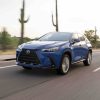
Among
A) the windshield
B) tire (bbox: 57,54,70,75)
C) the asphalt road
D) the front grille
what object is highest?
the windshield

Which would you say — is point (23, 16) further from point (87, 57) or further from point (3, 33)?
point (87, 57)

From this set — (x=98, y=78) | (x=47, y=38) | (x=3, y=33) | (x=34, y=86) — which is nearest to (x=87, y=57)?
(x=47, y=38)

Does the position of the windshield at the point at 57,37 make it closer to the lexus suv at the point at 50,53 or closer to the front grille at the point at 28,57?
the lexus suv at the point at 50,53

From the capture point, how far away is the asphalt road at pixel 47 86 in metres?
7.16

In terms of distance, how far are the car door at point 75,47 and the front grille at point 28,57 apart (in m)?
1.82

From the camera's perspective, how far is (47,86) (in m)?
8.55

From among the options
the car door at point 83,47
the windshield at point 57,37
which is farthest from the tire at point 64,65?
the car door at point 83,47

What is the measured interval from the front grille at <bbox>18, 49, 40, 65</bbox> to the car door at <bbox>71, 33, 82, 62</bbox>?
182 cm

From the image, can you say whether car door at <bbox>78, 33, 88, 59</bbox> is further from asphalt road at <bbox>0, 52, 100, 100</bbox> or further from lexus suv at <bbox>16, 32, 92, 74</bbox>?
asphalt road at <bbox>0, 52, 100, 100</bbox>

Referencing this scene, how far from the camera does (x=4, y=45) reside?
29.6 metres

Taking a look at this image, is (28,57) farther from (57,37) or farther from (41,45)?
(57,37)

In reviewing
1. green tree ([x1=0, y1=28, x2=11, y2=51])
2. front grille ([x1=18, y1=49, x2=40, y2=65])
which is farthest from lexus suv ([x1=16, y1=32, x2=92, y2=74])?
green tree ([x1=0, y1=28, x2=11, y2=51])

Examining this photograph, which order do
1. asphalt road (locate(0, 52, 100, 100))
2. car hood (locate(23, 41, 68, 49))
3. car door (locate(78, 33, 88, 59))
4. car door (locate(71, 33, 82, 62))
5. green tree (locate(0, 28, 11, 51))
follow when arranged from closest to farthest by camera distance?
asphalt road (locate(0, 52, 100, 100)) → car hood (locate(23, 41, 68, 49)) → car door (locate(71, 33, 82, 62)) → car door (locate(78, 33, 88, 59)) → green tree (locate(0, 28, 11, 51))

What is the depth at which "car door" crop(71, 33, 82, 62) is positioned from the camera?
11836mm
